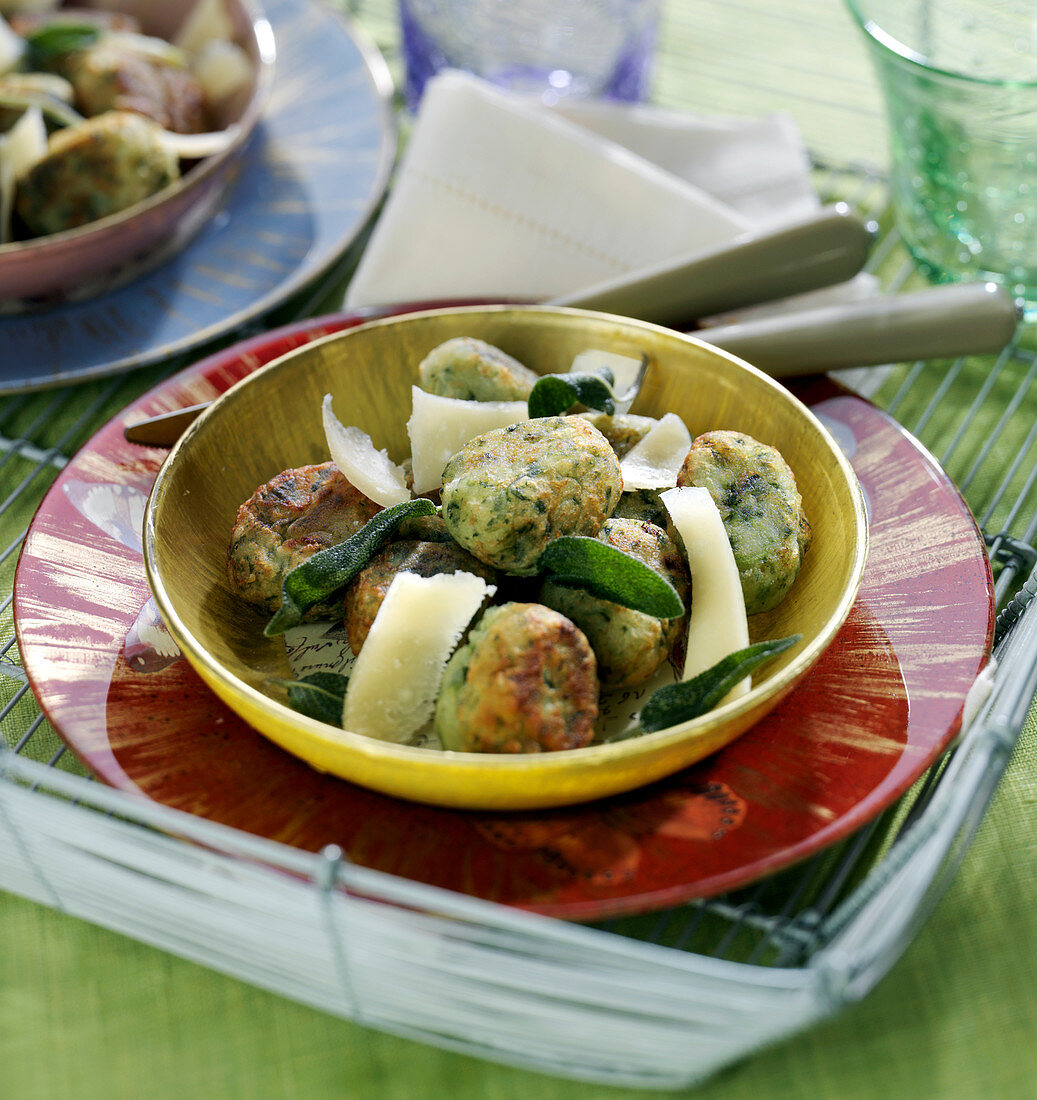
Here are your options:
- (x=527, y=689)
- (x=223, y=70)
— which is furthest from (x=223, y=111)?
(x=527, y=689)

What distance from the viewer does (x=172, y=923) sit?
34.6 inches

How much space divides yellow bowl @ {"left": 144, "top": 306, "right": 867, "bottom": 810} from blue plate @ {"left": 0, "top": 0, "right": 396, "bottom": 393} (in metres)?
0.36

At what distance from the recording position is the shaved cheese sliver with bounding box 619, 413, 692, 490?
1108mm

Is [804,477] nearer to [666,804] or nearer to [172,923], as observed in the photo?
[666,804]

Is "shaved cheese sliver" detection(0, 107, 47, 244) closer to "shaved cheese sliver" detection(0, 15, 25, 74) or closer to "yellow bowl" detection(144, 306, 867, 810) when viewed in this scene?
"shaved cheese sliver" detection(0, 15, 25, 74)

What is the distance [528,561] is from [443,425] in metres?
0.21

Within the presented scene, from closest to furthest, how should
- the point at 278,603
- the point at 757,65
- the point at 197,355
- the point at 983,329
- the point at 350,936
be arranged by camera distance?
the point at 350,936 → the point at 278,603 → the point at 983,329 → the point at 197,355 → the point at 757,65

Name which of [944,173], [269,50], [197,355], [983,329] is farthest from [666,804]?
[269,50]

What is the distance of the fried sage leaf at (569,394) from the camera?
1126 mm

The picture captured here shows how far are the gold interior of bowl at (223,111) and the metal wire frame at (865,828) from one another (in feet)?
0.72

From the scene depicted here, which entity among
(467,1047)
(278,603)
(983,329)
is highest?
(983,329)

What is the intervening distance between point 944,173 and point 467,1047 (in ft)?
4.64

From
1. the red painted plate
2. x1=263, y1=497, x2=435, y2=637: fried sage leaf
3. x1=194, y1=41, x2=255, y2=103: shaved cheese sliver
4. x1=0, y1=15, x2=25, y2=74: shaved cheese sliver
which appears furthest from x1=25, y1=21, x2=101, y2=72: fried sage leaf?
x1=263, y1=497, x2=435, y2=637: fried sage leaf

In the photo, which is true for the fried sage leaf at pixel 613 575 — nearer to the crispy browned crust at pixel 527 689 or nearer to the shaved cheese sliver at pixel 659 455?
the crispy browned crust at pixel 527 689
